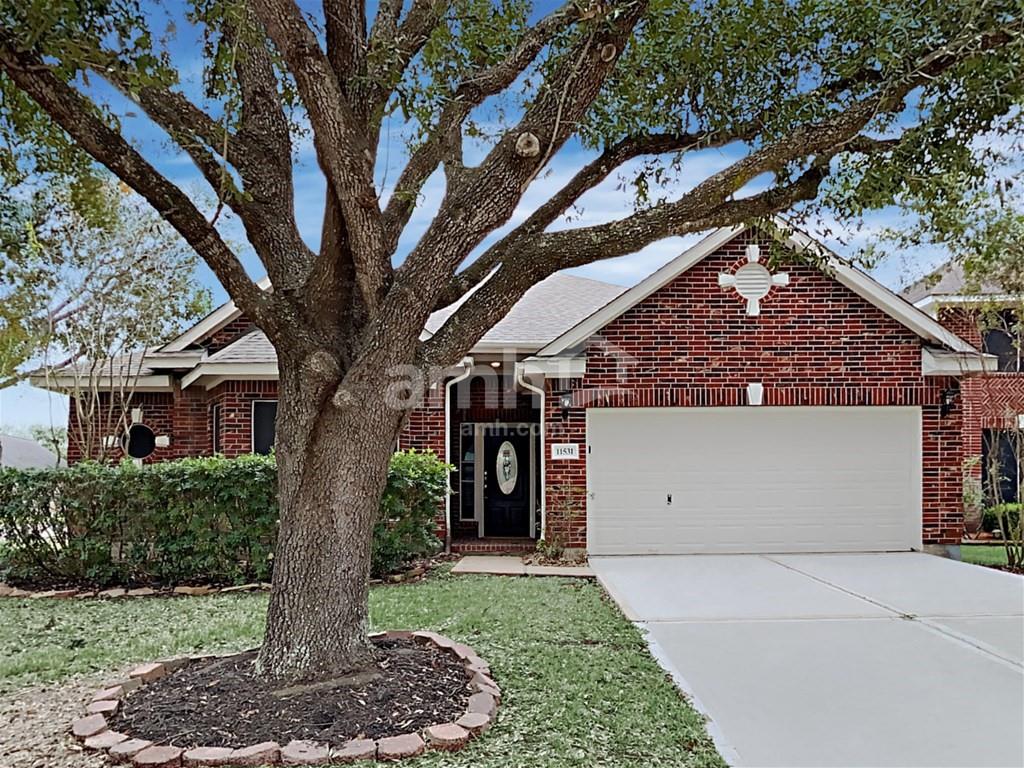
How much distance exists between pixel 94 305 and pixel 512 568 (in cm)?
922

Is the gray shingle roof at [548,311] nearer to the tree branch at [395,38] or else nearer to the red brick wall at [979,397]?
the tree branch at [395,38]

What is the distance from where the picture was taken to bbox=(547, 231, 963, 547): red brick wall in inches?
484

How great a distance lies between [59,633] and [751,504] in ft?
30.5

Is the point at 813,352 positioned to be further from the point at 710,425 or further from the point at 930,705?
the point at 930,705

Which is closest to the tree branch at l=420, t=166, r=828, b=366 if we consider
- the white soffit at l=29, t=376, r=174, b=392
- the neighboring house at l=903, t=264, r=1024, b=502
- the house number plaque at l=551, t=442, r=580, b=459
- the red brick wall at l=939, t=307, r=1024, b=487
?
the house number plaque at l=551, t=442, r=580, b=459

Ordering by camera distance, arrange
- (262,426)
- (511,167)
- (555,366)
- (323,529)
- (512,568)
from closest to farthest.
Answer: (323,529) < (511,167) < (512,568) < (555,366) < (262,426)

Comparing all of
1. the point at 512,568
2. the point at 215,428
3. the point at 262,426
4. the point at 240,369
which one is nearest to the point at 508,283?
the point at 512,568

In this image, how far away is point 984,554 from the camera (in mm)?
13609

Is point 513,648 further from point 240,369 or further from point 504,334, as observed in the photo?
point 240,369

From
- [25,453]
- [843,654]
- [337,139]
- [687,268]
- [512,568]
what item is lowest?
[512,568]

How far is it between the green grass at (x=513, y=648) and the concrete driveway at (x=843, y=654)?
37cm

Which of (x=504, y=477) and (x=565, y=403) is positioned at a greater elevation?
(x=565, y=403)

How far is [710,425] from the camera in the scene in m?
12.7

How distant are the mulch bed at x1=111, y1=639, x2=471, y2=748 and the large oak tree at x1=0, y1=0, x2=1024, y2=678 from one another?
23cm
